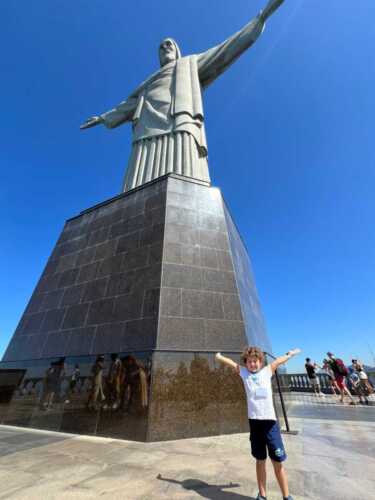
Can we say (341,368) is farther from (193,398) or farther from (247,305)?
(193,398)

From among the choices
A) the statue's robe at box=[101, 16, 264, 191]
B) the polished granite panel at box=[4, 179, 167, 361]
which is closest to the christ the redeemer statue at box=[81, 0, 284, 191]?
the statue's robe at box=[101, 16, 264, 191]

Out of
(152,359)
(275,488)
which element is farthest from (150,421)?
Answer: (275,488)

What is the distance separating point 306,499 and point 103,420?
159 inches

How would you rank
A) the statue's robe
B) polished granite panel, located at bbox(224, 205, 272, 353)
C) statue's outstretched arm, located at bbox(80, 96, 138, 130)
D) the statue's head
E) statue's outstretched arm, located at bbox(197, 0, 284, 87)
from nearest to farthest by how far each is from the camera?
1. polished granite panel, located at bbox(224, 205, 272, 353)
2. the statue's robe
3. statue's outstretched arm, located at bbox(197, 0, 284, 87)
4. statue's outstretched arm, located at bbox(80, 96, 138, 130)
5. the statue's head

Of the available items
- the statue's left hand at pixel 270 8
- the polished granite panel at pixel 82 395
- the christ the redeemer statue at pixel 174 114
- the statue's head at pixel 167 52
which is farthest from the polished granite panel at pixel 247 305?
the statue's head at pixel 167 52

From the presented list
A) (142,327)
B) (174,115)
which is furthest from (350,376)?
(174,115)

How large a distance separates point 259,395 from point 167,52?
2002cm

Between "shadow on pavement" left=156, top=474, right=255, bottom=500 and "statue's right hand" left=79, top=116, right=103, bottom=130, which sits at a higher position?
"statue's right hand" left=79, top=116, right=103, bottom=130

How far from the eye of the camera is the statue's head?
1623 cm

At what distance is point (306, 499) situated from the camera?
230 centimetres

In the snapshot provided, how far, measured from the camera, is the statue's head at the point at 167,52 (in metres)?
16.2

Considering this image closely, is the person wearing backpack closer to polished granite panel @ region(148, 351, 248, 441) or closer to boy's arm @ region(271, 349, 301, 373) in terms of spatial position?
polished granite panel @ region(148, 351, 248, 441)

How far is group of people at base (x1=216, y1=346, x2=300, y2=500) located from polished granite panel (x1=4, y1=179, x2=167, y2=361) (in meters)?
3.22

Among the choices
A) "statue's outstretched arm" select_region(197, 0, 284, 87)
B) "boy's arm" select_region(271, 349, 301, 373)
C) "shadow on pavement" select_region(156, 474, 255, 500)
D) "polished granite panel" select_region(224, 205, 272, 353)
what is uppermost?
"statue's outstretched arm" select_region(197, 0, 284, 87)
